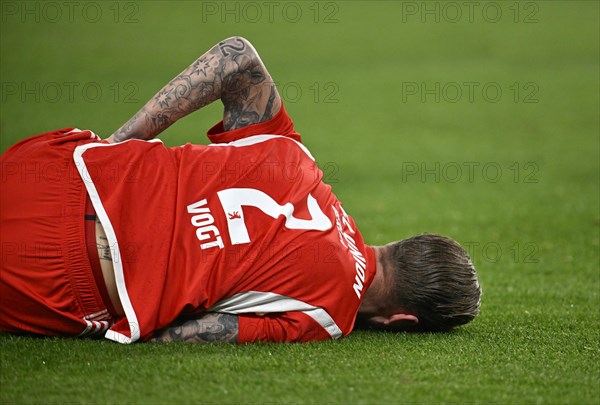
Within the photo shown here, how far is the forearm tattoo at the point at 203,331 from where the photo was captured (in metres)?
3.87

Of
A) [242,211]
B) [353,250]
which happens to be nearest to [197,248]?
[242,211]

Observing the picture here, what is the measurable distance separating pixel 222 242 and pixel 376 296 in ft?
2.79

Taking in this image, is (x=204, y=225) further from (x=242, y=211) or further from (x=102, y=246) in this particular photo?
(x=102, y=246)

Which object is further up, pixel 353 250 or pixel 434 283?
pixel 353 250

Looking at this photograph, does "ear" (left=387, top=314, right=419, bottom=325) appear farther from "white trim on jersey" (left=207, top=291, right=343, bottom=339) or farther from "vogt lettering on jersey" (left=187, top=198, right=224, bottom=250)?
"vogt lettering on jersey" (left=187, top=198, right=224, bottom=250)

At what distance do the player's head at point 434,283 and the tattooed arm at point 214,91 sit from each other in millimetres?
989

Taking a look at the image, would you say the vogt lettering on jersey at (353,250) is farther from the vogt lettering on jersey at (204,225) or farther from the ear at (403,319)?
the vogt lettering on jersey at (204,225)

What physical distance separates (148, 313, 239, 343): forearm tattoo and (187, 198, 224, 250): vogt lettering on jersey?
1.04 feet

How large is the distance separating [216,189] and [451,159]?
746 centimetres

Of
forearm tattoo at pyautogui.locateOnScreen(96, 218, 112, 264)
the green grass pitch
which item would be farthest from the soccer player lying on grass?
the green grass pitch

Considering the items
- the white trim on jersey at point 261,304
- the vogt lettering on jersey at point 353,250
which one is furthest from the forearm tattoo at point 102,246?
the vogt lettering on jersey at point 353,250

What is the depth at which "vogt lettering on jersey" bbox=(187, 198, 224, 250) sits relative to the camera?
388cm

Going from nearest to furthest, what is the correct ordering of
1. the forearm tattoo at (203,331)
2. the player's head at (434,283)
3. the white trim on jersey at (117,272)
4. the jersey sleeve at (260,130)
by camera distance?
the white trim on jersey at (117,272) → the forearm tattoo at (203,331) → the player's head at (434,283) → the jersey sleeve at (260,130)

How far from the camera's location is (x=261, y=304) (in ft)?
12.9
